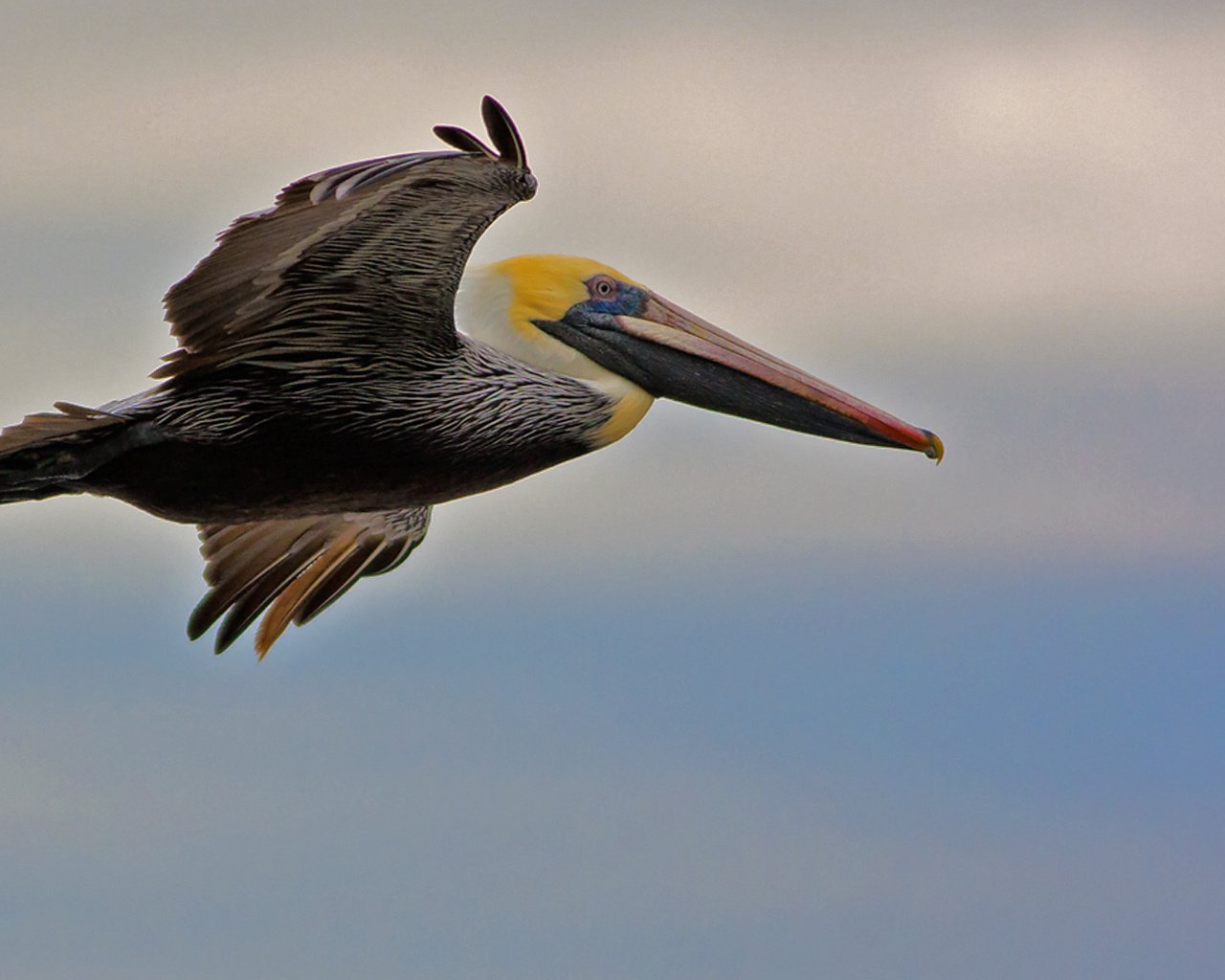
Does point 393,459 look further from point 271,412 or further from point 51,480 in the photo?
point 51,480

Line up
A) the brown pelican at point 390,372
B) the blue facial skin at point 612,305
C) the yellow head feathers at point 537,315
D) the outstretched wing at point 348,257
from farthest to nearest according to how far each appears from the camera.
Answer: the blue facial skin at point 612,305, the yellow head feathers at point 537,315, the brown pelican at point 390,372, the outstretched wing at point 348,257

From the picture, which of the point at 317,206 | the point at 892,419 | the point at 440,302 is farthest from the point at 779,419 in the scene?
the point at 317,206

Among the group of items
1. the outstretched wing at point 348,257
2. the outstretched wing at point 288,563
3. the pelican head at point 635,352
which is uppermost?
Result: the pelican head at point 635,352

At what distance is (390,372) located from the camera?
12.1 metres

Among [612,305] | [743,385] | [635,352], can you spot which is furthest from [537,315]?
[743,385]

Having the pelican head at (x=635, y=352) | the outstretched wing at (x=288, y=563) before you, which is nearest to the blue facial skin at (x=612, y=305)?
the pelican head at (x=635, y=352)

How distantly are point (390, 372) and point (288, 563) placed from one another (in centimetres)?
220

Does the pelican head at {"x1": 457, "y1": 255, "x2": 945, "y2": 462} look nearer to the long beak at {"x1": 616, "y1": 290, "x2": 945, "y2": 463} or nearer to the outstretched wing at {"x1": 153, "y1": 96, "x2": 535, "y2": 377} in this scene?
the long beak at {"x1": 616, "y1": 290, "x2": 945, "y2": 463}

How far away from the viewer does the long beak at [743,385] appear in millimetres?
13078

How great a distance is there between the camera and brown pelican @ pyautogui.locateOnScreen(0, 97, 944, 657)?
11.5m

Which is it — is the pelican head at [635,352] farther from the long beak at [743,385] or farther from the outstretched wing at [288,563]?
the outstretched wing at [288,563]

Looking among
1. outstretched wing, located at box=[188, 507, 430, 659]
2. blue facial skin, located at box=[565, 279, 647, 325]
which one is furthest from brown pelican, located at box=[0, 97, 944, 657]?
outstretched wing, located at box=[188, 507, 430, 659]

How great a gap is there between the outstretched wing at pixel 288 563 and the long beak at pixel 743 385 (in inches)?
74.8

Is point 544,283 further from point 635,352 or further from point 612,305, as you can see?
point 635,352
